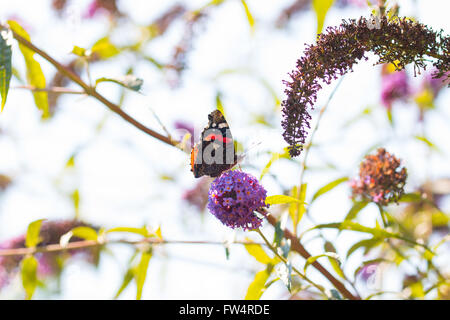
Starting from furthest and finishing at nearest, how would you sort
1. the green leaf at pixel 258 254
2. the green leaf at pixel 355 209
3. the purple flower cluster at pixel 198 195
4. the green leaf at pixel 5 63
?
1. the purple flower cluster at pixel 198 195
2. the green leaf at pixel 355 209
3. the green leaf at pixel 258 254
4. the green leaf at pixel 5 63

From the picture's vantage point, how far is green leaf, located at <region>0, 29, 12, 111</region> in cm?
110

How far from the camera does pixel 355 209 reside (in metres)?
1.45

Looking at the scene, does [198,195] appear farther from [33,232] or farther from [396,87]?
[396,87]

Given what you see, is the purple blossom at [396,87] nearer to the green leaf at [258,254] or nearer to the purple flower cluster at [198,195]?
the purple flower cluster at [198,195]

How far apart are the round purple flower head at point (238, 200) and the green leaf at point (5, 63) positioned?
549mm

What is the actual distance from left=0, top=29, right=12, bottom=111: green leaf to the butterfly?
476 millimetres

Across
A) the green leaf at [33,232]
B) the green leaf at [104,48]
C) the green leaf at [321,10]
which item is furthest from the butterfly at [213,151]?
the green leaf at [33,232]

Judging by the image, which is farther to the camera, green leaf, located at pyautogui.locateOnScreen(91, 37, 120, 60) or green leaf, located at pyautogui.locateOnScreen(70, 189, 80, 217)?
green leaf, located at pyautogui.locateOnScreen(70, 189, 80, 217)

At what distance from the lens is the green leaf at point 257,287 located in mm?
1273

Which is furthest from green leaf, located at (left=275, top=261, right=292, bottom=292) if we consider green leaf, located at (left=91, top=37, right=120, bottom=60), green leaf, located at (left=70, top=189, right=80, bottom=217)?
green leaf, located at (left=70, top=189, right=80, bottom=217)

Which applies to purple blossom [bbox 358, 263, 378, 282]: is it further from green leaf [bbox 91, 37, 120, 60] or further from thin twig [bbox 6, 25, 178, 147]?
green leaf [bbox 91, 37, 120, 60]

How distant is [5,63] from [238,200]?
0.66 metres

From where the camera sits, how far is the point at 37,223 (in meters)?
1.61
